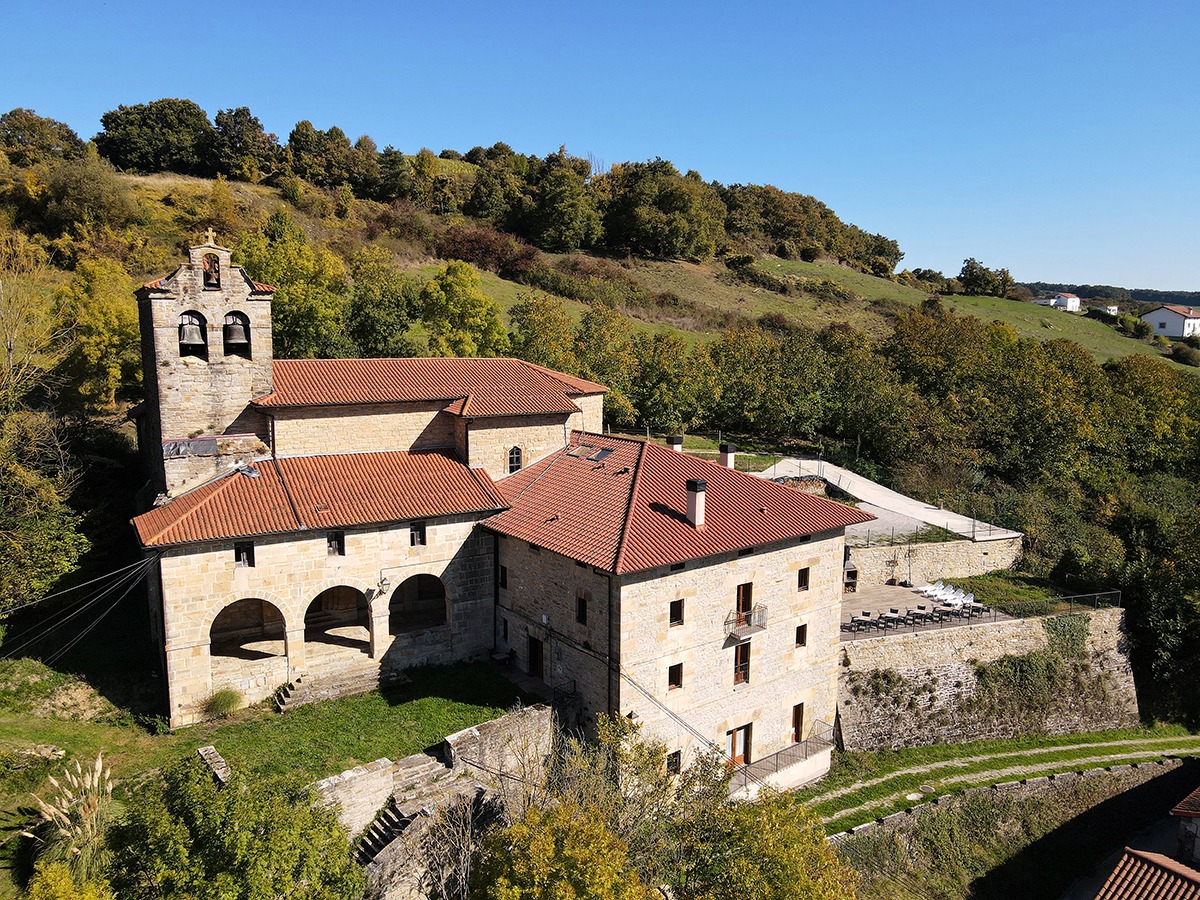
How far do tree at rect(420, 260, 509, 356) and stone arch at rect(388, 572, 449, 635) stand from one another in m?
18.1

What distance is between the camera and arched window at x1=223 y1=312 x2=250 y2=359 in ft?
78.9

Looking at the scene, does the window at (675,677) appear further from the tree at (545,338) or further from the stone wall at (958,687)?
the tree at (545,338)

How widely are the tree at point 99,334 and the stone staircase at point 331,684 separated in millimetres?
20316

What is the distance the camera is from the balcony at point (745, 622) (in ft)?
75.9

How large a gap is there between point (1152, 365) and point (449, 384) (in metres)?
63.6

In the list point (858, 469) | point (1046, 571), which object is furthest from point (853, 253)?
point (1046, 571)

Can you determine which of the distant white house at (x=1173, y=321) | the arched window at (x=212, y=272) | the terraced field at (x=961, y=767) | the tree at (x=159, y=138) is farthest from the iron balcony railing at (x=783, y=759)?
the distant white house at (x=1173, y=321)

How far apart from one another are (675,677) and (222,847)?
1269 cm

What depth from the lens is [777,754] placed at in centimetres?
2506

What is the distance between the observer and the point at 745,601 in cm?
2367

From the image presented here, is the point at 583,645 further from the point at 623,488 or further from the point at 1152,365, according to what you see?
the point at 1152,365

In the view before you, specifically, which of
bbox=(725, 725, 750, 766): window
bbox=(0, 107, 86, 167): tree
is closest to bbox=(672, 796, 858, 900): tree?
bbox=(725, 725, 750, 766): window

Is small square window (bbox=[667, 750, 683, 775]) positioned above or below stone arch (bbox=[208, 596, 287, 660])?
below

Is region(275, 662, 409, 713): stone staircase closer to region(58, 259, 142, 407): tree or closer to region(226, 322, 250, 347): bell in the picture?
region(226, 322, 250, 347): bell
